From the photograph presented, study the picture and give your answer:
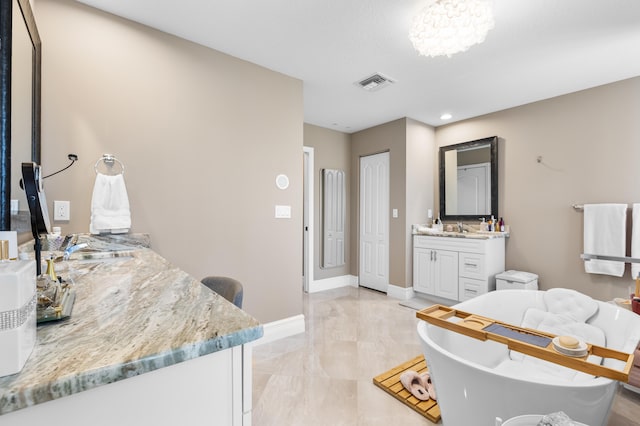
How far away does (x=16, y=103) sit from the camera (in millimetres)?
1243

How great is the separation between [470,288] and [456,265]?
30cm

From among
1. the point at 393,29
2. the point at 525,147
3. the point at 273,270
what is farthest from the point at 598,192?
the point at 273,270

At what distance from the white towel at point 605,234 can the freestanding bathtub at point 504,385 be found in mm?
1210

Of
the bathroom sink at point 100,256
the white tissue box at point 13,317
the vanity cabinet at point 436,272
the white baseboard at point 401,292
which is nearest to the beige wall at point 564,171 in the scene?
the vanity cabinet at point 436,272

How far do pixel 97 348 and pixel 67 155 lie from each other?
5.93ft

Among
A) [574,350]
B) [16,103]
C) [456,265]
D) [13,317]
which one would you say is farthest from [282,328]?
[13,317]

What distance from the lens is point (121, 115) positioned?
1.98 metres

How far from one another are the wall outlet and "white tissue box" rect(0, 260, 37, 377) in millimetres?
1669

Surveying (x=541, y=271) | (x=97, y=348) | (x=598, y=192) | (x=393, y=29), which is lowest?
(x=541, y=271)

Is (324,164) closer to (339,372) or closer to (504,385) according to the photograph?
(339,372)

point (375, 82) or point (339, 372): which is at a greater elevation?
point (375, 82)

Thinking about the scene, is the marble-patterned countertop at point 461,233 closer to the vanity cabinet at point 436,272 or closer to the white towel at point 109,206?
the vanity cabinet at point 436,272

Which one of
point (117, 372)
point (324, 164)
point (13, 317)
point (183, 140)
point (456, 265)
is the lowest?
point (456, 265)

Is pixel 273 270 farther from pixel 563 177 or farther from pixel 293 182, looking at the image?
pixel 563 177
